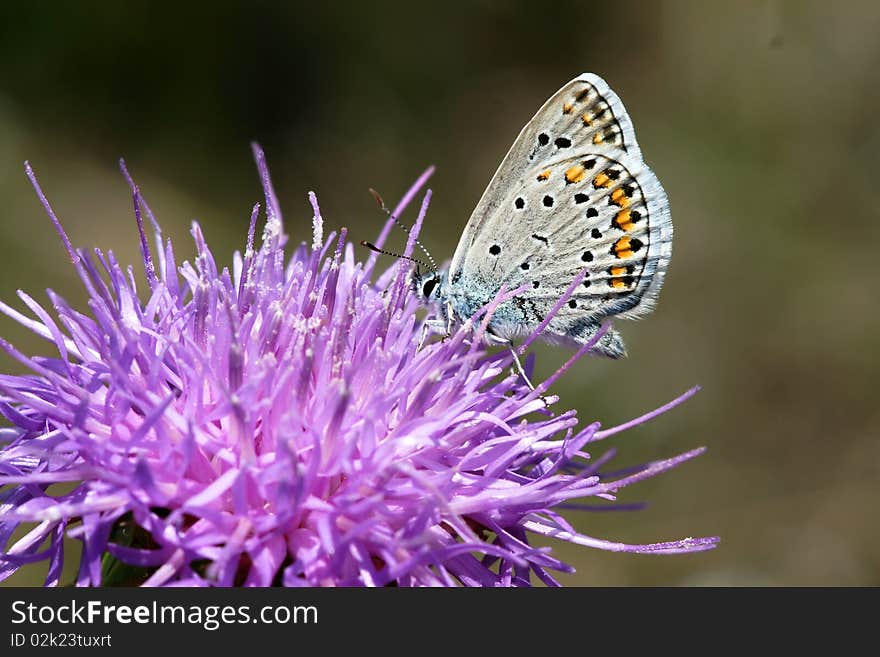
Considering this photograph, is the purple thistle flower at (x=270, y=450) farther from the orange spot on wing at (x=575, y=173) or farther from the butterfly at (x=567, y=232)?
the orange spot on wing at (x=575, y=173)

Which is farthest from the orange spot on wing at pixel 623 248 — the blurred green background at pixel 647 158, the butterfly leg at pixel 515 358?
the blurred green background at pixel 647 158

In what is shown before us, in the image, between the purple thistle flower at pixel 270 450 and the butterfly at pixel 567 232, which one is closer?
the purple thistle flower at pixel 270 450

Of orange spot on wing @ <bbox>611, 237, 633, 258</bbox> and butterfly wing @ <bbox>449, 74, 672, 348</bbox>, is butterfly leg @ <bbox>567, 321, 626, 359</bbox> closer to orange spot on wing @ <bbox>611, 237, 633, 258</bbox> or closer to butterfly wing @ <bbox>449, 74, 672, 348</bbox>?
butterfly wing @ <bbox>449, 74, 672, 348</bbox>

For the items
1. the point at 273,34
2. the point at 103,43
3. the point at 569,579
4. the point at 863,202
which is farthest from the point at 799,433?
the point at 103,43

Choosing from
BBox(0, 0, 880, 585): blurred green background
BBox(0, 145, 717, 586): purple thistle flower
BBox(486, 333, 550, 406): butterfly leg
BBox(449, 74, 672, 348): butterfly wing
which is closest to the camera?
BBox(0, 145, 717, 586): purple thistle flower

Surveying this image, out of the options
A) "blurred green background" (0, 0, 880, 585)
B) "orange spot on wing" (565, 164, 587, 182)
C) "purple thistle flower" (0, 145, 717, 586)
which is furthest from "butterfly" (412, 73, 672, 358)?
"blurred green background" (0, 0, 880, 585)
